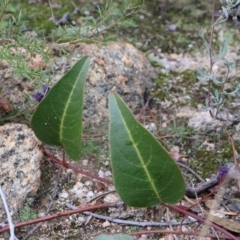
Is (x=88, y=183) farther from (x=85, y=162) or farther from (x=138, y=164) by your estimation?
(x=138, y=164)

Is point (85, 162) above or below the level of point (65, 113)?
below

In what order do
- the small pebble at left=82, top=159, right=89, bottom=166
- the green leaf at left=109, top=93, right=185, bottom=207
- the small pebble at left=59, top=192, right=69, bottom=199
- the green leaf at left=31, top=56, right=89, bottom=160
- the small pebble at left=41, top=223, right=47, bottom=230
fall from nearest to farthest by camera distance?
the green leaf at left=109, top=93, right=185, bottom=207
the green leaf at left=31, top=56, right=89, bottom=160
the small pebble at left=41, top=223, right=47, bottom=230
the small pebble at left=59, top=192, right=69, bottom=199
the small pebble at left=82, top=159, right=89, bottom=166

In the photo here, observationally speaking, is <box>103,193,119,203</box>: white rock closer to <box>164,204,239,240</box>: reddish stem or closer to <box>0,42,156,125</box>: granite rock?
<box>164,204,239,240</box>: reddish stem

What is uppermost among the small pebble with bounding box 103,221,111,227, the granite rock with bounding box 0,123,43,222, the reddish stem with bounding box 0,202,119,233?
the granite rock with bounding box 0,123,43,222

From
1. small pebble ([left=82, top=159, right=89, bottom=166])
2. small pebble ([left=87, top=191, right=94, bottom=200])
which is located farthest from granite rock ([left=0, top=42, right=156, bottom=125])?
small pebble ([left=87, top=191, right=94, bottom=200])

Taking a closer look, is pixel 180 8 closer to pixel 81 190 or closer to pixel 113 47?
pixel 113 47

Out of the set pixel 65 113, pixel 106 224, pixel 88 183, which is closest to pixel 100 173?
pixel 88 183
